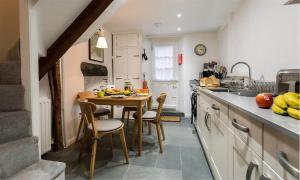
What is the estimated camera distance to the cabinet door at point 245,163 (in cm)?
80

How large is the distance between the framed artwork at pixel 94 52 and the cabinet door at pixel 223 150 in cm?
274

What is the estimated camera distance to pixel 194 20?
3.57m

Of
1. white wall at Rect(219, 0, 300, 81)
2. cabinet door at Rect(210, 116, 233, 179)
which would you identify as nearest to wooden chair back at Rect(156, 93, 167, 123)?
cabinet door at Rect(210, 116, 233, 179)

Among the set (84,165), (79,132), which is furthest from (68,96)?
(84,165)

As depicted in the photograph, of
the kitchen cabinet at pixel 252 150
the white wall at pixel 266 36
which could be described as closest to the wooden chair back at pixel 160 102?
the kitchen cabinet at pixel 252 150

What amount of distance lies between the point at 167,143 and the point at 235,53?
211cm

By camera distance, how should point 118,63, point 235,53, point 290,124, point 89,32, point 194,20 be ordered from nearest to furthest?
point 290,124, point 89,32, point 235,53, point 194,20, point 118,63

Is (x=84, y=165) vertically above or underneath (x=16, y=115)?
underneath

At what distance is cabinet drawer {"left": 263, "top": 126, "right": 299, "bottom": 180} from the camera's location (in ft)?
1.80

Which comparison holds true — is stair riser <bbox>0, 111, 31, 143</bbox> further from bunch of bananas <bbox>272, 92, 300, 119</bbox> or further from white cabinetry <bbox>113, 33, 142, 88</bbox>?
white cabinetry <bbox>113, 33, 142, 88</bbox>

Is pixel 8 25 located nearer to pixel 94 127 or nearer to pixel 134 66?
pixel 94 127

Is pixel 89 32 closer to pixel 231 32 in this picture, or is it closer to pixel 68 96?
pixel 68 96

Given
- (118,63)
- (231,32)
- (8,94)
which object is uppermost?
(231,32)

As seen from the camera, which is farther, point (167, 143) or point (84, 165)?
point (167, 143)
